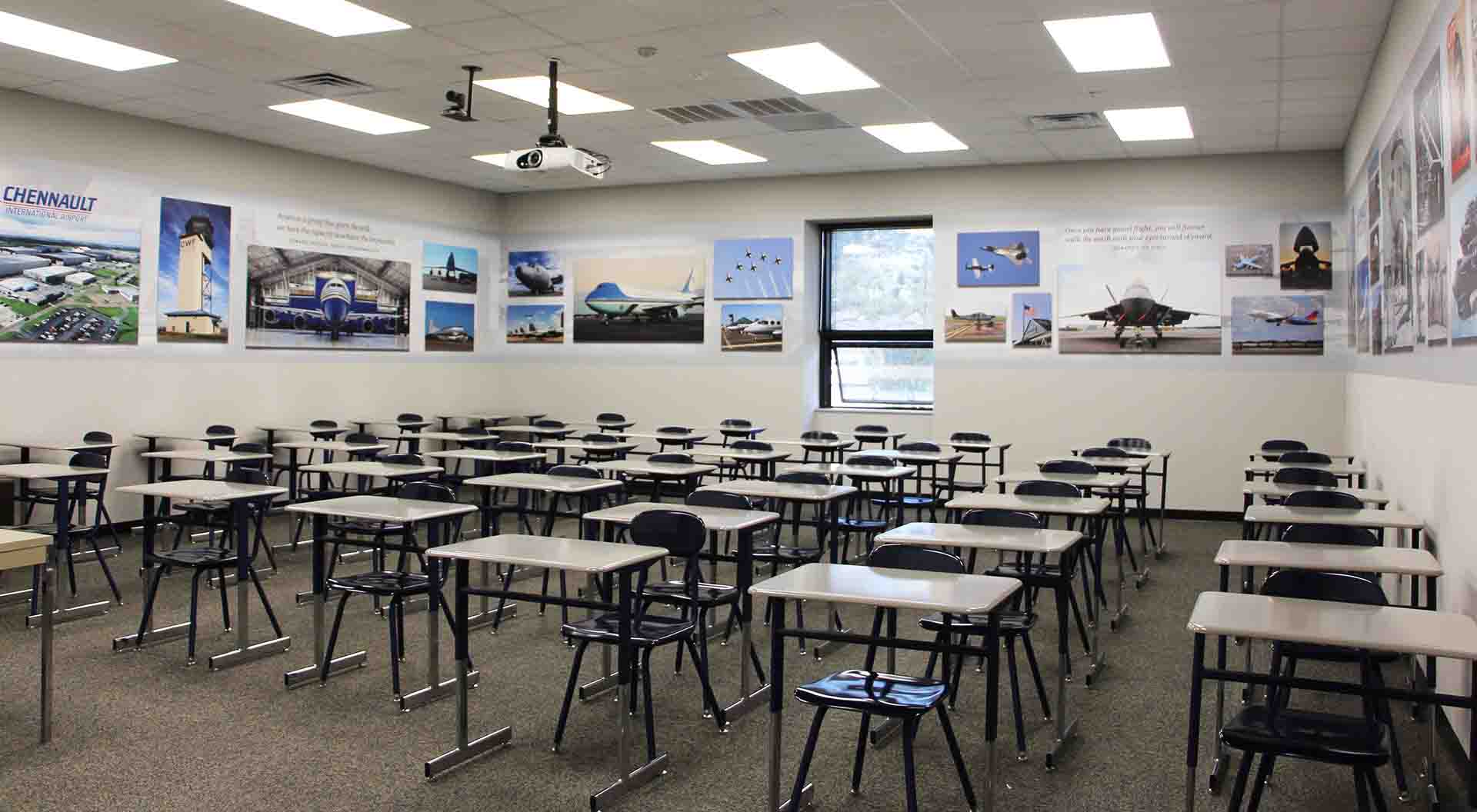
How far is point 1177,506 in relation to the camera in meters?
10.6

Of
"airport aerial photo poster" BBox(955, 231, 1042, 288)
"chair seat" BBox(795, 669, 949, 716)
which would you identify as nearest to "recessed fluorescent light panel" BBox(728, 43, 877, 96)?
"airport aerial photo poster" BBox(955, 231, 1042, 288)

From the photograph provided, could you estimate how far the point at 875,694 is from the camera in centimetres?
349

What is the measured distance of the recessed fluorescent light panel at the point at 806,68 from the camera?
721cm

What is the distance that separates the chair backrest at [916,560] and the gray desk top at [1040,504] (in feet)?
4.69

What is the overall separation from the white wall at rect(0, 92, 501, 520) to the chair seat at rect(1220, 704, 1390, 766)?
8.61 metres

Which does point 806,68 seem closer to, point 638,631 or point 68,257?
point 638,631

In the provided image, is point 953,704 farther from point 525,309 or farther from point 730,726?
point 525,309

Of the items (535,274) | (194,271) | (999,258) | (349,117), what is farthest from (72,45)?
(999,258)

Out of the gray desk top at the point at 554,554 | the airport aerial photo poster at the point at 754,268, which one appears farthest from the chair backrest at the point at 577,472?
the airport aerial photo poster at the point at 754,268

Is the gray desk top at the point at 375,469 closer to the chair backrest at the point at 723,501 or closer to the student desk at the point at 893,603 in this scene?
the chair backrest at the point at 723,501

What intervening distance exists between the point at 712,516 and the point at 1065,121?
18.2ft

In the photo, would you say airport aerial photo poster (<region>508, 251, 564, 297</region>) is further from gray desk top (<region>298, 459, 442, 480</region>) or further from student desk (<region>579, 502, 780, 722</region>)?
student desk (<region>579, 502, 780, 722</region>)

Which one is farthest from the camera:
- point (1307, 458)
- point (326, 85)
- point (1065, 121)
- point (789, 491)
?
point (1065, 121)

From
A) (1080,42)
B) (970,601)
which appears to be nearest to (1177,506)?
(1080,42)
